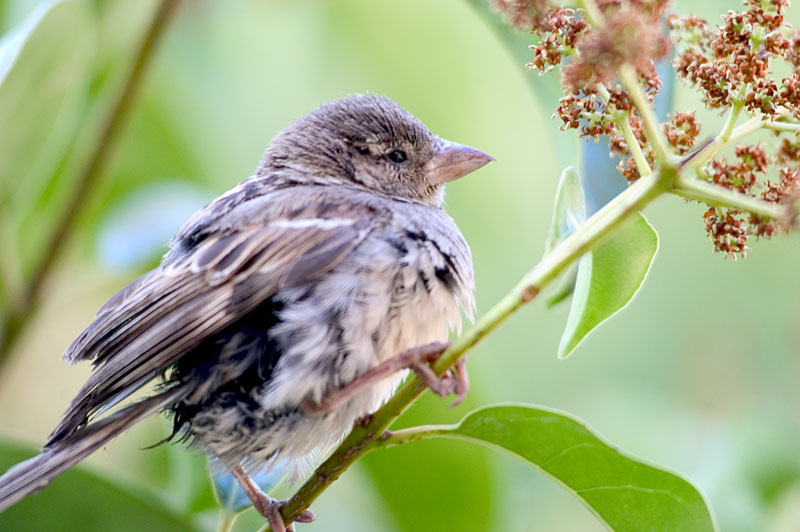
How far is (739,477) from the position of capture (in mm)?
2945

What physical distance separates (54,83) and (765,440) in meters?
2.54

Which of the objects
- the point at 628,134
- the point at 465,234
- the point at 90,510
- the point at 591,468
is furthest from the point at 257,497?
the point at 465,234

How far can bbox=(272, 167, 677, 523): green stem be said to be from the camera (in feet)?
5.23

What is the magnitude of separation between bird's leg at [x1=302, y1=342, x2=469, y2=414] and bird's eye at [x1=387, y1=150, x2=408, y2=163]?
1092mm

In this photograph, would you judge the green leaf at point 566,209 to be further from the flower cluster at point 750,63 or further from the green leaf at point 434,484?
the green leaf at point 434,484

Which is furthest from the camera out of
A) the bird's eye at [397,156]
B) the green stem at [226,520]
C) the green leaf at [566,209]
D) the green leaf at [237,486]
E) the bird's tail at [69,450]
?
the bird's eye at [397,156]

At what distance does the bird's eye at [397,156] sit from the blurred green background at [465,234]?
569mm

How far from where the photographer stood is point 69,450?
7.12 ft

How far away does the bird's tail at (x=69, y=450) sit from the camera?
207 centimetres

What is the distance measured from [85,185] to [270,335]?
1.04 metres

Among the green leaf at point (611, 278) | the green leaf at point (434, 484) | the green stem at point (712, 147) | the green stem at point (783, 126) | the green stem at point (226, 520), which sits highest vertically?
the green stem at point (783, 126)

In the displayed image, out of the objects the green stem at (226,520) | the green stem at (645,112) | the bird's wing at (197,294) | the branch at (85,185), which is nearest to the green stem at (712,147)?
the green stem at (645,112)

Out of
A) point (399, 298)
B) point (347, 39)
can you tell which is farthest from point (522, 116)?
point (399, 298)

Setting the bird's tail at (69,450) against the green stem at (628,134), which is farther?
the bird's tail at (69,450)
